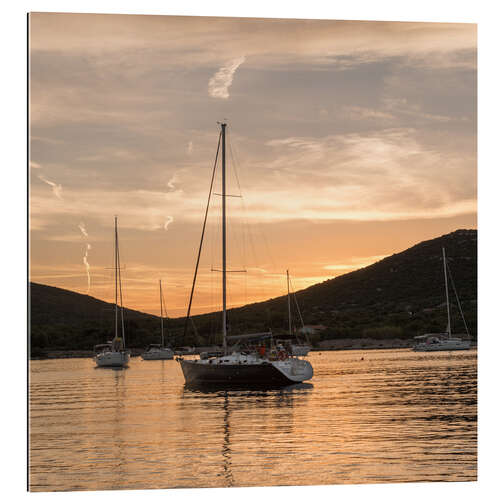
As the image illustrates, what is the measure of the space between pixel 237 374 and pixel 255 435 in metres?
8.32

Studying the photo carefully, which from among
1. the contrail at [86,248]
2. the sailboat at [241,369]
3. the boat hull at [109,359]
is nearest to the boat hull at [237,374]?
the sailboat at [241,369]

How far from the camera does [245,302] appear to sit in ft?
61.9

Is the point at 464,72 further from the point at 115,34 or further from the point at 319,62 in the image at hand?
the point at 115,34

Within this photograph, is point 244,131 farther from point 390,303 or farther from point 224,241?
point 390,303

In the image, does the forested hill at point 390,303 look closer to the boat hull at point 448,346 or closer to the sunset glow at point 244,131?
the boat hull at point 448,346

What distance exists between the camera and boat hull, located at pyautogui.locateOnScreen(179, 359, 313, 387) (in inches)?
895

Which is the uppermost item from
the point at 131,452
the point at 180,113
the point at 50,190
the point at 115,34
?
the point at 115,34

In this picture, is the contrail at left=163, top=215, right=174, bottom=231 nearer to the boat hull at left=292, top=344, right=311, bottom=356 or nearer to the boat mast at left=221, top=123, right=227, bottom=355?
the boat mast at left=221, top=123, right=227, bottom=355

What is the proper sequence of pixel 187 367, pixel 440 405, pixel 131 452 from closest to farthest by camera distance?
pixel 131 452, pixel 440 405, pixel 187 367

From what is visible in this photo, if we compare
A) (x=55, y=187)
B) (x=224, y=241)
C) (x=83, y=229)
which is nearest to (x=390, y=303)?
(x=224, y=241)

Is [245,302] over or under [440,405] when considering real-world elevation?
over

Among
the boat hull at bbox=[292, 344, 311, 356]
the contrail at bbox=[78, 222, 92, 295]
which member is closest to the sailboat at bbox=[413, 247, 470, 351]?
the boat hull at bbox=[292, 344, 311, 356]

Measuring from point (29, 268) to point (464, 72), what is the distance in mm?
6964

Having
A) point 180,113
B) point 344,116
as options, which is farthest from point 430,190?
point 180,113
